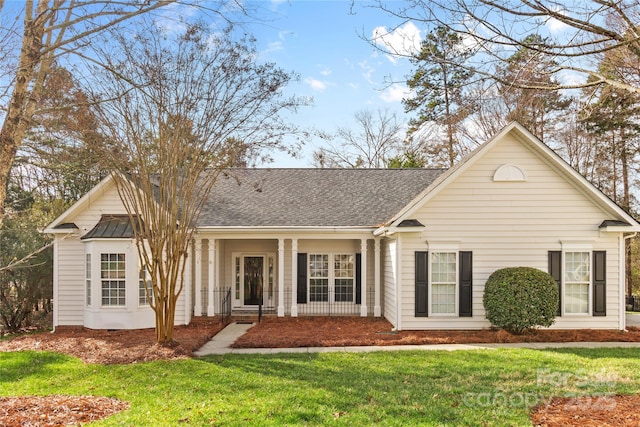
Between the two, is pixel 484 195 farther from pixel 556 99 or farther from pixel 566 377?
pixel 556 99

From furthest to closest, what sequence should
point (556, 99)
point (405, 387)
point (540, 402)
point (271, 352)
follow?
point (556, 99), point (271, 352), point (405, 387), point (540, 402)

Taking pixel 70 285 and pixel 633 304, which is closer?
pixel 70 285

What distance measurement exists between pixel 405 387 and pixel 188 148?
7109 millimetres

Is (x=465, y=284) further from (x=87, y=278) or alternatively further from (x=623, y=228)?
(x=87, y=278)

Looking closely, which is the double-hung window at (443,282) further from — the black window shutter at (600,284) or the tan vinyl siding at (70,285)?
the tan vinyl siding at (70,285)

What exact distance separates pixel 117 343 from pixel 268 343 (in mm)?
3647

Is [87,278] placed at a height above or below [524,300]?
above

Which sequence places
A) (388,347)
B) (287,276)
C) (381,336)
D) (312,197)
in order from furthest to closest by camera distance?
(312,197) < (287,276) < (381,336) < (388,347)

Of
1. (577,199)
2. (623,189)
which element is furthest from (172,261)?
(623,189)

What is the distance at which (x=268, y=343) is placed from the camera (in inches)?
432

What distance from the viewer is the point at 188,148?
10969 mm

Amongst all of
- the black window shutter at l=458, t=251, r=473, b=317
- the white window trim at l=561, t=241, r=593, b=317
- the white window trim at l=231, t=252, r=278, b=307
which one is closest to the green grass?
the white window trim at l=561, t=241, r=593, b=317

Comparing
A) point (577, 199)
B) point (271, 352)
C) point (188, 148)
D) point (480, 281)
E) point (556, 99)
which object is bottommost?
point (271, 352)

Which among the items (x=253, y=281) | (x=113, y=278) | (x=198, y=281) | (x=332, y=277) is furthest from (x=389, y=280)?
(x=113, y=278)
